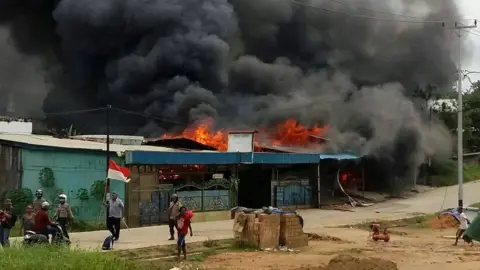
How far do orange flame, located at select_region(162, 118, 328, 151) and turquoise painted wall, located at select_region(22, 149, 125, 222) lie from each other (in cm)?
1311

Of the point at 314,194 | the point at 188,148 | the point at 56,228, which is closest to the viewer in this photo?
the point at 56,228

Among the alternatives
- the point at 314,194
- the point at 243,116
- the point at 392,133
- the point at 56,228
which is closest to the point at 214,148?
the point at 314,194

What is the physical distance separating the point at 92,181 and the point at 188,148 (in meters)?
9.47

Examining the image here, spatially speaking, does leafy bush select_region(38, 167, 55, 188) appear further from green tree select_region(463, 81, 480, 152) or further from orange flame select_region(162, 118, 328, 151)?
green tree select_region(463, 81, 480, 152)

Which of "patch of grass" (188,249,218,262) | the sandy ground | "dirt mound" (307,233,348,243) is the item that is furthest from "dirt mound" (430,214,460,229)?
"patch of grass" (188,249,218,262)

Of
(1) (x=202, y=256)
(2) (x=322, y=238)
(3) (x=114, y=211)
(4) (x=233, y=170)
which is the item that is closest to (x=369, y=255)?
(2) (x=322, y=238)

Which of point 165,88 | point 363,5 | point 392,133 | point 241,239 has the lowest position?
point 241,239

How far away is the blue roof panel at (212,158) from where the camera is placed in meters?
22.3

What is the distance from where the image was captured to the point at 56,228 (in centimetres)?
1352

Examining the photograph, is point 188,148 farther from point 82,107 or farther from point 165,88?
point 82,107

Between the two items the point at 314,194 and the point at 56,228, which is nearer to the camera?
the point at 56,228

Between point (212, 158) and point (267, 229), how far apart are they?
27.2 ft

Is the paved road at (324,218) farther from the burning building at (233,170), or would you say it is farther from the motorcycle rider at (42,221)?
the motorcycle rider at (42,221)

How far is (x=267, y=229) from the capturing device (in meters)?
17.3
